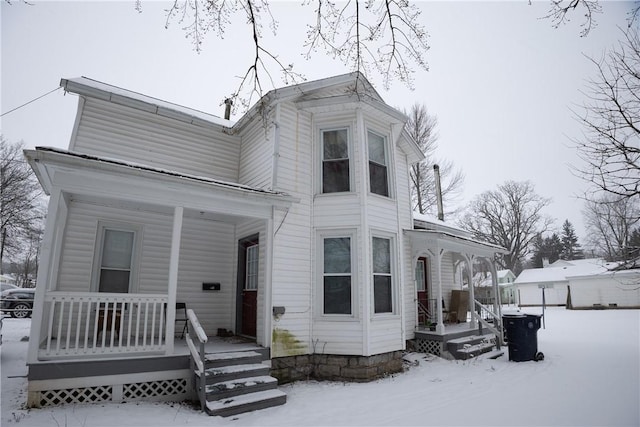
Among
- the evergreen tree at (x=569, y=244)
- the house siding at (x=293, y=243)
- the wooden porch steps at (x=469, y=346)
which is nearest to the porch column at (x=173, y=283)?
the house siding at (x=293, y=243)

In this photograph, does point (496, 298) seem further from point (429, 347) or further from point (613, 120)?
point (613, 120)

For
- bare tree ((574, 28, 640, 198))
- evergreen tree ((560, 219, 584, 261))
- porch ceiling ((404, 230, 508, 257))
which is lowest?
porch ceiling ((404, 230, 508, 257))

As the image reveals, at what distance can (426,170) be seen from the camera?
76.4 feet

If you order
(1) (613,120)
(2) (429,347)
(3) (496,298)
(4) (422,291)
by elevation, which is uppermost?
(1) (613,120)

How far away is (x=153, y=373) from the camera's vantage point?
18.4 feet

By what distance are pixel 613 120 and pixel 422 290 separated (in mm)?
7418

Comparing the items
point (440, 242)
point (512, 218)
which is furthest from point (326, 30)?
point (512, 218)

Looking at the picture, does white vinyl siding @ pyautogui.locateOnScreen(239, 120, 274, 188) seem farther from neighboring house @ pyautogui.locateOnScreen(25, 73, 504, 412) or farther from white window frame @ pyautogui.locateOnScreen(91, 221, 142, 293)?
white window frame @ pyautogui.locateOnScreen(91, 221, 142, 293)

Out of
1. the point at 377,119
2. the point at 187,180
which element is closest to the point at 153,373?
the point at 187,180

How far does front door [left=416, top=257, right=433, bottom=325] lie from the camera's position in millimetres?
11578

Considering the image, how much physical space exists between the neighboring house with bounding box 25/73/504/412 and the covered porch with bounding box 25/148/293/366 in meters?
0.03

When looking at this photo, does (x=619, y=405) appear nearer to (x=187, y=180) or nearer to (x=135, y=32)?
(x=187, y=180)

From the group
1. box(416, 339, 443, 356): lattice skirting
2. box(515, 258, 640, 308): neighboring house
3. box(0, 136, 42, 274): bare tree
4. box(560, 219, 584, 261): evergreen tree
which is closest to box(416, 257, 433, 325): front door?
box(416, 339, 443, 356): lattice skirting

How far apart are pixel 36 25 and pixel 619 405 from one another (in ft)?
33.5
